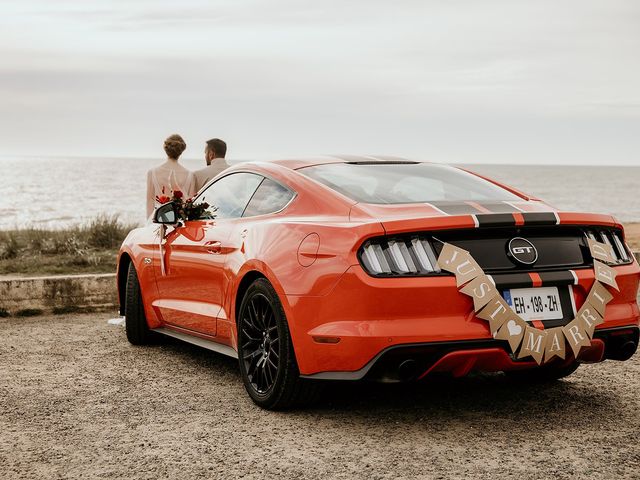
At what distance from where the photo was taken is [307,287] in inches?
188

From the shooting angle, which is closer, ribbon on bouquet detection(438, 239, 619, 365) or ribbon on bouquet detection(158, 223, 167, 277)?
ribbon on bouquet detection(438, 239, 619, 365)

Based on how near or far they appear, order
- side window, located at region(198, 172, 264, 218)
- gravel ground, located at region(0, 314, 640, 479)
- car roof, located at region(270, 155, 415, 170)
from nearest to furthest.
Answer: gravel ground, located at region(0, 314, 640, 479) < car roof, located at region(270, 155, 415, 170) < side window, located at region(198, 172, 264, 218)

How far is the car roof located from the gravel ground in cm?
143

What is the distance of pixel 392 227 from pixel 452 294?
1.44ft

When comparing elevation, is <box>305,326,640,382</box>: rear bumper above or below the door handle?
below

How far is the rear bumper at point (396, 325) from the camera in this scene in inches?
176

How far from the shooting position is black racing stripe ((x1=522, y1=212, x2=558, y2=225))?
4.71 m

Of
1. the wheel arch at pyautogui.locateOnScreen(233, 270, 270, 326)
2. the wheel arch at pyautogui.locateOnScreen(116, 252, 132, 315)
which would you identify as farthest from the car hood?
the wheel arch at pyautogui.locateOnScreen(116, 252, 132, 315)

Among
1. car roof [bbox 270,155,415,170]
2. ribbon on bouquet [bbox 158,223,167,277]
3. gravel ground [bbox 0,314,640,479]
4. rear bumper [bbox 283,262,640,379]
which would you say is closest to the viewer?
gravel ground [bbox 0,314,640,479]

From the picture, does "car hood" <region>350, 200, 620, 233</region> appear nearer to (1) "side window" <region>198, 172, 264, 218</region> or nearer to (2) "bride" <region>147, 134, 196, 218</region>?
(1) "side window" <region>198, 172, 264, 218</region>

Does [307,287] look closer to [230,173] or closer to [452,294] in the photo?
[452,294]

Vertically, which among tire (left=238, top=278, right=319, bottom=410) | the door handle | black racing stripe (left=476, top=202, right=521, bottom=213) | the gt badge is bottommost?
tire (left=238, top=278, right=319, bottom=410)

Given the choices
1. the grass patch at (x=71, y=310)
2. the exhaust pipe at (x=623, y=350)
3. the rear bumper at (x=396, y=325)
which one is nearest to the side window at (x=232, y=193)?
the rear bumper at (x=396, y=325)

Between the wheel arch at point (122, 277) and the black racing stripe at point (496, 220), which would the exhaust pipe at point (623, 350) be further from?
the wheel arch at point (122, 277)
